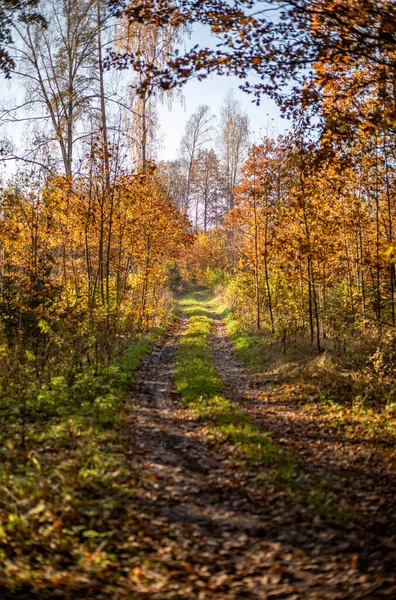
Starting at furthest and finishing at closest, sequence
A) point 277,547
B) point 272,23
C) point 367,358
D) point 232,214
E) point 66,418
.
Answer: point 232,214, point 367,358, point 66,418, point 272,23, point 277,547

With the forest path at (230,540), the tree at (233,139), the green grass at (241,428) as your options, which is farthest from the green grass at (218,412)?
the tree at (233,139)

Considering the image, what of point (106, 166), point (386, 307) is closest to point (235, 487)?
point (106, 166)

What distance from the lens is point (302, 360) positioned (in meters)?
10.6

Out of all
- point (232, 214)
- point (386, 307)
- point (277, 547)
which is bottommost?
point (277, 547)

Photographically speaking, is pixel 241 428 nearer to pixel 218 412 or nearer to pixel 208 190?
pixel 218 412

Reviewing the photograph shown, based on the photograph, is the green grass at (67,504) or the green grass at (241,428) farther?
the green grass at (241,428)

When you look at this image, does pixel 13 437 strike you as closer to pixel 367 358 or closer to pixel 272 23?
pixel 272 23

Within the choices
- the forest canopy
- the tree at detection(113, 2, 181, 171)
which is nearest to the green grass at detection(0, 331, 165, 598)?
the forest canopy

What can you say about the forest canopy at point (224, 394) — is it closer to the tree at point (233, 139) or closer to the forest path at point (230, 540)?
the forest path at point (230, 540)

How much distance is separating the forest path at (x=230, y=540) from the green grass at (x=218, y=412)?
9.4 inches

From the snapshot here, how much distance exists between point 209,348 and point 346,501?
30.5ft

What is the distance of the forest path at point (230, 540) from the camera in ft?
11.1

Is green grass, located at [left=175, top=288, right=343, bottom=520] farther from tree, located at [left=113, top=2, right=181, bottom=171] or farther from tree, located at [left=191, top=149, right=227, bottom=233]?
tree, located at [left=191, top=149, right=227, bottom=233]

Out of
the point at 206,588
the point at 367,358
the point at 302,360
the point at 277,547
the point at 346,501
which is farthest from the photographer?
the point at 302,360
